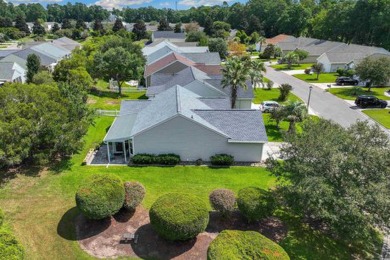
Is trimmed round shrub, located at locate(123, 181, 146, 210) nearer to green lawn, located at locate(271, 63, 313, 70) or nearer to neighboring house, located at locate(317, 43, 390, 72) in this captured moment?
green lawn, located at locate(271, 63, 313, 70)

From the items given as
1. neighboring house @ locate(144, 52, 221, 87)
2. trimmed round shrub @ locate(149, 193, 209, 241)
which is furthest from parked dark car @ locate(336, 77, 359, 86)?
trimmed round shrub @ locate(149, 193, 209, 241)

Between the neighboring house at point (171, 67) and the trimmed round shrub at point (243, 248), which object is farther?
the neighboring house at point (171, 67)

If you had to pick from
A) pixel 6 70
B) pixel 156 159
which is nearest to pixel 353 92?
pixel 156 159

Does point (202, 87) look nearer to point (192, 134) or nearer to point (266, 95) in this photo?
point (192, 134)

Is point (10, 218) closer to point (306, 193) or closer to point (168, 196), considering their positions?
point (168, 196)

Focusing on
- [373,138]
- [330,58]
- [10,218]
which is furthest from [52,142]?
[330,58]

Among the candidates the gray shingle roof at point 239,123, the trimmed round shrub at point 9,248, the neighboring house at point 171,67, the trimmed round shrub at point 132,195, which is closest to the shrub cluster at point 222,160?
the gray shingle roof at point 239,123

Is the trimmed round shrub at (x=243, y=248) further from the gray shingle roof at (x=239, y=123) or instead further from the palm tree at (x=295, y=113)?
the palm tree at (x=295, y=113)
